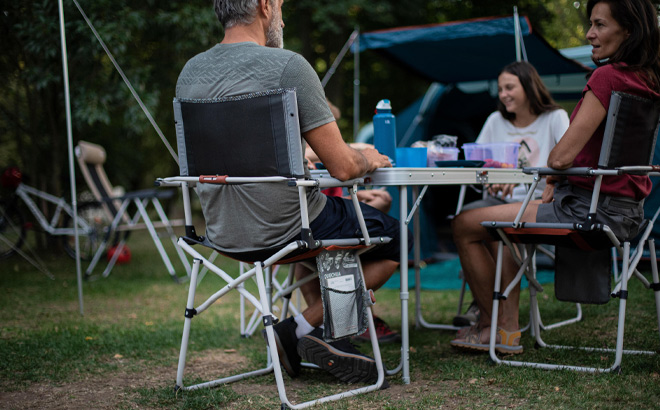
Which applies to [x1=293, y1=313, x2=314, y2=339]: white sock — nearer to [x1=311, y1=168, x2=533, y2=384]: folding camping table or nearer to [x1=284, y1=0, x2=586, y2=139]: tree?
[x1=311, y1=168, x2=533, y2=384]: folding camping table

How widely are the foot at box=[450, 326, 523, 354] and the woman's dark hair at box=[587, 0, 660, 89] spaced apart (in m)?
1.19

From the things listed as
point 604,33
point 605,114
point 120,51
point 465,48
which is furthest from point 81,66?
point 605,114

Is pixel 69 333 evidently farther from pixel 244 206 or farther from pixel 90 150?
pixel 90 150

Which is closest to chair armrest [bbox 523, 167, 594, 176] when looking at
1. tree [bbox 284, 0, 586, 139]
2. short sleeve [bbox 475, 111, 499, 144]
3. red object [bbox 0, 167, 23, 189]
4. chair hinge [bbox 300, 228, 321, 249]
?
chair hinge [bbox 300, 228, 321, 249]

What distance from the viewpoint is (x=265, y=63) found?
2.24 metres

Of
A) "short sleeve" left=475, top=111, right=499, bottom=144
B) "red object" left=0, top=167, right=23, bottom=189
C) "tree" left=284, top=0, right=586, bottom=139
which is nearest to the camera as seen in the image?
"short sleeve" left=475, top=111, right=499, bottom=144

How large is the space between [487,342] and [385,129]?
107 centimetres

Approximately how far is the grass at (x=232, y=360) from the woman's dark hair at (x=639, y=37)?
115 cm

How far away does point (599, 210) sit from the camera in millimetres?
2588

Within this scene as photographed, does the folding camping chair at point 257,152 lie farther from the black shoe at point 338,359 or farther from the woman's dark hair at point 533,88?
the woman's dark hair at point 533,88

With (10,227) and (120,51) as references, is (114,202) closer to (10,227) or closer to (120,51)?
(10,227)

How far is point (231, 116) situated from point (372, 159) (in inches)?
21.7

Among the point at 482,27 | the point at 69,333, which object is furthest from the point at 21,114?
the point at 482,27

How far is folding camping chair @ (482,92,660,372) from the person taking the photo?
244cm
